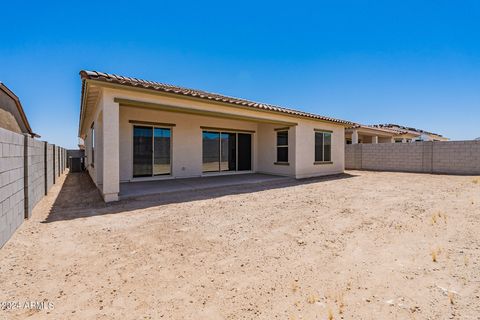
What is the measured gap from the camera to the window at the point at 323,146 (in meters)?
11.8

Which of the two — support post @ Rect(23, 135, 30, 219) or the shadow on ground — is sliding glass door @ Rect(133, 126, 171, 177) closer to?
the shadow on ground

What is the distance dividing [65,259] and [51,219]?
2.32 metres

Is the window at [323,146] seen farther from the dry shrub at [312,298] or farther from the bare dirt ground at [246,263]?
the dry shrub at [312,298]

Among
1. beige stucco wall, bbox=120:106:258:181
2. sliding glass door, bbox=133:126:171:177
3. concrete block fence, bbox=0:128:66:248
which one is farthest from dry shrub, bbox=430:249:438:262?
sliding glass door, bbox=133:126:171:177

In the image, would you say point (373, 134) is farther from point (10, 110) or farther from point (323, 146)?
point (10, 110)

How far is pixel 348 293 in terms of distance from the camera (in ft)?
7.40

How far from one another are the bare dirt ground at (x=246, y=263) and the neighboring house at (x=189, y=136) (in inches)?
111

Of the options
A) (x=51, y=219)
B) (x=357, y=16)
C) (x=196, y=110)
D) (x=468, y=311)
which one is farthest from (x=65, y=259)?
(x=357, y=16)

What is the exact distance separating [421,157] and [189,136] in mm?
13830

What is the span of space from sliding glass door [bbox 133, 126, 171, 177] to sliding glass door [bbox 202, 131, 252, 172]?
5.84 ft

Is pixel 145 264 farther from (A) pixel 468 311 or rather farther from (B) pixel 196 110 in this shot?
(B) pixel 196 110

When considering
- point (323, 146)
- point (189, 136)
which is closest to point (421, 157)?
point (323, 146)

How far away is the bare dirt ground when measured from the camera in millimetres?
2055

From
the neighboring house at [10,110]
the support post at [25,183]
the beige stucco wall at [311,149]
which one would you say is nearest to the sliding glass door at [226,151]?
the beige stucco wall at [311,149]
